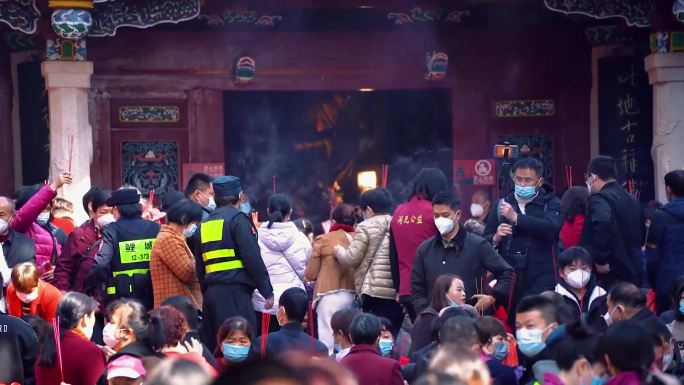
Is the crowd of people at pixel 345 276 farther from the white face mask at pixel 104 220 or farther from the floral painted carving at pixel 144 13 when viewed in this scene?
the floral painted carving at pixel 144 13

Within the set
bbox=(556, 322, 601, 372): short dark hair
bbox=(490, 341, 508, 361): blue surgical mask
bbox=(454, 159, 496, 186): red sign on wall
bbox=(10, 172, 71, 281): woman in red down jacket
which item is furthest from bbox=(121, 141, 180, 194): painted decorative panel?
bbox=(556, 322, 601, 372): short dark hair

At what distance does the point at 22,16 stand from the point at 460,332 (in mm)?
7336

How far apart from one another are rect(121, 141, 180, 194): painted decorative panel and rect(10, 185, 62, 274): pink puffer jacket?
4211 millimetres

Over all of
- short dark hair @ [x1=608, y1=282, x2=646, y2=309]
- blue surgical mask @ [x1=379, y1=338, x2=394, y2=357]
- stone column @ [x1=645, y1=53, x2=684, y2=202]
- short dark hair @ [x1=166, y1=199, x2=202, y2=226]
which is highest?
stone column @ [x1=645, y1=53, x2=684, y2=202]

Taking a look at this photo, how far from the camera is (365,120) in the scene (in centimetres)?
1523

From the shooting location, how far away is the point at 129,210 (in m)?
8.54

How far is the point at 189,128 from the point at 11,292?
613 cm

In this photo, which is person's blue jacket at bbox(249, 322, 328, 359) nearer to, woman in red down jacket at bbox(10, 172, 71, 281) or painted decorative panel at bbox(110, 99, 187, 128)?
woman in red down jacket at bbox(10, 172, 71, 281)

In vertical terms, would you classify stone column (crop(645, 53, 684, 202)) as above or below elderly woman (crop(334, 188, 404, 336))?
above

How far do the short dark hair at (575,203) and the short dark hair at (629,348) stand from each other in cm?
429

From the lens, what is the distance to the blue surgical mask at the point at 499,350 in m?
6.17

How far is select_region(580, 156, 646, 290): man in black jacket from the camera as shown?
841 centimetres

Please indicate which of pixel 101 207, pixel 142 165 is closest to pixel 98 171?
pixel 142 165

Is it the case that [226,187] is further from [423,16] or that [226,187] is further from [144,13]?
[423,16]
